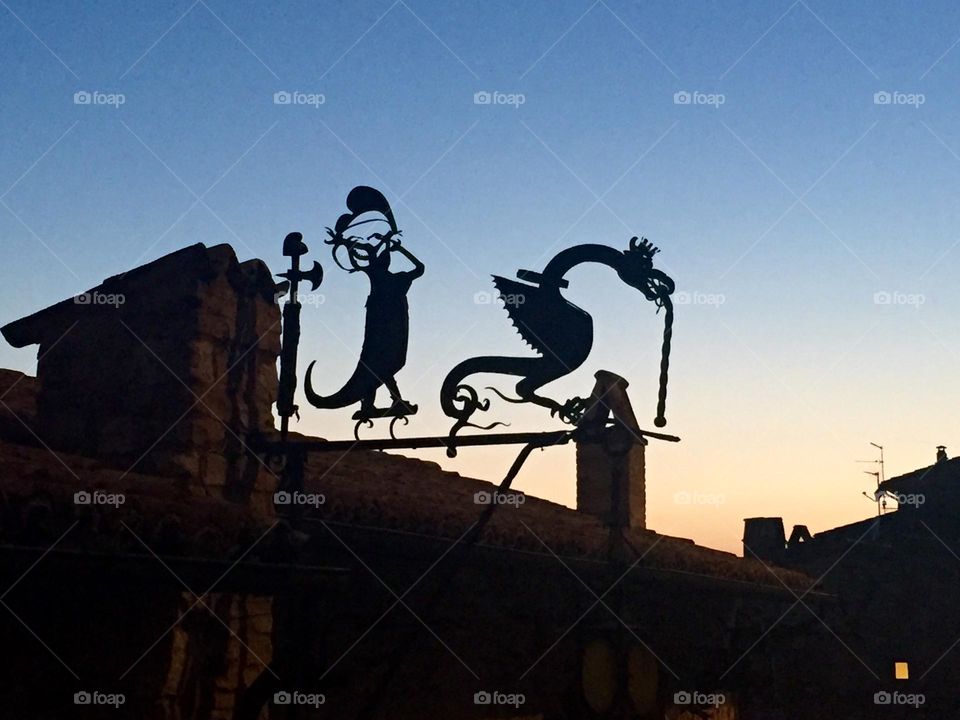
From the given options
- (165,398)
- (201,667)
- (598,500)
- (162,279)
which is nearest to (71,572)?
(201,667)

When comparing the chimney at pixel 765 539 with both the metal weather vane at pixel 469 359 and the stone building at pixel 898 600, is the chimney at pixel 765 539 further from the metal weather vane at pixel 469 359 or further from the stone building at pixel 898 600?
the metal weather vane at pixel 469 359

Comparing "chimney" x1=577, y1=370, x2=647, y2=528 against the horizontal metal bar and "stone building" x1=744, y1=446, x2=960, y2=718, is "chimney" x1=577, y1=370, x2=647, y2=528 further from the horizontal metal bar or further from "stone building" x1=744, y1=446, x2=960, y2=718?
"stone building" x1=744, y1=446, x2=960, y2=718

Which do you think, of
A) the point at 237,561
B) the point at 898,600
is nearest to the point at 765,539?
the point at 898,600

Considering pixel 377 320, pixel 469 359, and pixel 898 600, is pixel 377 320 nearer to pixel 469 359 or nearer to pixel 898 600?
pixel 469 359

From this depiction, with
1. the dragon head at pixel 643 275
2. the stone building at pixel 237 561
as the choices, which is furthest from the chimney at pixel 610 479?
the dragon head at pixel 643 275

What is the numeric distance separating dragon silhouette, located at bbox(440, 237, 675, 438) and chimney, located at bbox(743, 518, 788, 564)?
59.5 ft

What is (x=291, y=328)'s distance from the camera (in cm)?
773

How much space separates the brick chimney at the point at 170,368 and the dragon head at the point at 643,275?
262 cm

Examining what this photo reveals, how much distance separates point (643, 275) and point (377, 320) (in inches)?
75.2

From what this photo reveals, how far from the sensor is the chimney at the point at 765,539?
24.9m

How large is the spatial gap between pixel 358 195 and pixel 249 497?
2.32 metres

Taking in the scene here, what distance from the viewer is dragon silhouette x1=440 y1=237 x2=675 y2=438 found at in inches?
303

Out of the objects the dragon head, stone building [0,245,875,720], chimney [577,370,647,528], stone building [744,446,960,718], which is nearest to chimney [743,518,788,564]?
stone building [744,446,960,718]

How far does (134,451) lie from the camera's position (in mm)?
7574
